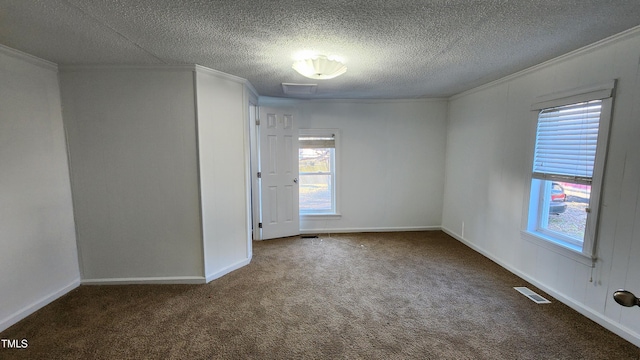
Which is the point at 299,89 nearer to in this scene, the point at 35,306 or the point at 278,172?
the point at 278,172

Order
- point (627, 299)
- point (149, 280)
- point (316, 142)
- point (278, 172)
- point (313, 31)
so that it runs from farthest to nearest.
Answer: point (316, 142)
point (278, 172)
point (149, 280)
point (313, 31)
point (627, 299)

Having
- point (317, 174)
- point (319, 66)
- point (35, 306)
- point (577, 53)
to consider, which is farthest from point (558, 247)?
point (35, 306)

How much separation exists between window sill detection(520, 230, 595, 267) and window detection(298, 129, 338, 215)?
265 centimetres

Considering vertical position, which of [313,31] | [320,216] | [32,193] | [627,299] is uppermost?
[313,31]

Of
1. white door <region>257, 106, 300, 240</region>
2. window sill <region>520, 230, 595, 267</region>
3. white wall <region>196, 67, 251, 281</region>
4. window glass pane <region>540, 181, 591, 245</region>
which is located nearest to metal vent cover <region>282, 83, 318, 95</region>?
white door <region>257, 106, 300, 240</region>

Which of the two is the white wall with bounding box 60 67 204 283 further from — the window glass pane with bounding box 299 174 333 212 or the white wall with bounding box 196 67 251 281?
the window glass pane with bounding box 299 174 333 212

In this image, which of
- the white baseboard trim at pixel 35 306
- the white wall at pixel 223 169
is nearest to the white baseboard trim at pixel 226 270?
the white wall at pixel 223 169

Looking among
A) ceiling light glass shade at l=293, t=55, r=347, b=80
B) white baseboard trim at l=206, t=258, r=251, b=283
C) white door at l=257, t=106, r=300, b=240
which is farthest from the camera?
white door at l=257, t=106, r=300, b=240

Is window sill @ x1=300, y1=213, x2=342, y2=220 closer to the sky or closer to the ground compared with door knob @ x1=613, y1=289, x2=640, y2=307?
closer to the ground

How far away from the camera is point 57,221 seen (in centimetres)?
259

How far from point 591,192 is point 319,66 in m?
2.53

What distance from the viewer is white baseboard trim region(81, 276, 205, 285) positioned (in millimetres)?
2842

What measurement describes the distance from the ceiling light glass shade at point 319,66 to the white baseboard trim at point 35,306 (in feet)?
10.4

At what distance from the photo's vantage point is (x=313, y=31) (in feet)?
6.28
